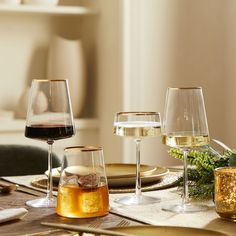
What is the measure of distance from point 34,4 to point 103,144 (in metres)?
0.68

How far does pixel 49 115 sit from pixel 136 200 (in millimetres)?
237

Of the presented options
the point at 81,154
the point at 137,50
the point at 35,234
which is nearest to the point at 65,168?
the point at 81,154

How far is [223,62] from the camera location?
10.5 ft

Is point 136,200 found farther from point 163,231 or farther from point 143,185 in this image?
point 163,231

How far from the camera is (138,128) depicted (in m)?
1.38

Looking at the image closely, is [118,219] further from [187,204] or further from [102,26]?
[102,26]

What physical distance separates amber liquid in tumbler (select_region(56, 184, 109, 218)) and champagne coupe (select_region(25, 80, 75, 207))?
14 centimetres

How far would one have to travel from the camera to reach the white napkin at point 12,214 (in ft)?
3.92

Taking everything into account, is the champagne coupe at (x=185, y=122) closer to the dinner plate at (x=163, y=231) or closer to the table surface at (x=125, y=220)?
the table surface at (x=125, y=220)

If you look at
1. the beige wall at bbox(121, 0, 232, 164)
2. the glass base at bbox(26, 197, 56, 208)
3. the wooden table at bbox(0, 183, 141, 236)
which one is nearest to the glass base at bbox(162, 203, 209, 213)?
the wooden table at bbox(0, 183, 141, 236)

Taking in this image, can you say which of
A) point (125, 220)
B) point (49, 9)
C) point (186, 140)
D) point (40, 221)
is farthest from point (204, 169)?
point (49, 9)

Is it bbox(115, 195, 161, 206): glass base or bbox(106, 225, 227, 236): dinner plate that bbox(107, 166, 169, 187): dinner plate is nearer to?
bbox(115, 195, 161, 206): glass base

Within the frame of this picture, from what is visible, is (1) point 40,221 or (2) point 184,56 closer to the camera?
(1) point 40,221

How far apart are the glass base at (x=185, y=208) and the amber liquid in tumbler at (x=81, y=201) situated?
0.14 m
